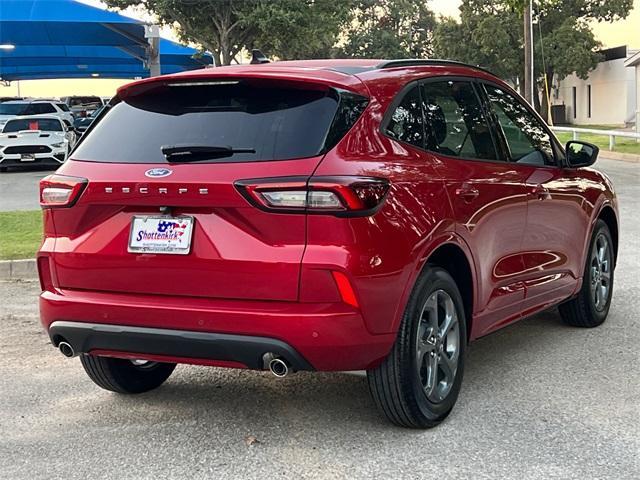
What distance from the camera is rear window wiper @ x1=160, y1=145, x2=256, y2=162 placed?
12.7ft

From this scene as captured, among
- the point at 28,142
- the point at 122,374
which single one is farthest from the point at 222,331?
the point at 28,142

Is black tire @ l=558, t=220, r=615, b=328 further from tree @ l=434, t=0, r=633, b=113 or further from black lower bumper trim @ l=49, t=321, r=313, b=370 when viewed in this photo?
tree @ l=434, t=0, r=633, b=113

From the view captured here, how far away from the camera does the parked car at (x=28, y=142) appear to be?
2247cm

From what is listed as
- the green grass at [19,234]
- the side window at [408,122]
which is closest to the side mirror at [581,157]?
the side window at [408,122]

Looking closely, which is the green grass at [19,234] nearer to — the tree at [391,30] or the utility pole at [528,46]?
the utility pole at [528,46]

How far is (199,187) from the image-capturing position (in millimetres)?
3762

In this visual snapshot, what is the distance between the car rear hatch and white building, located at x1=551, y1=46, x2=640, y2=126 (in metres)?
47.9

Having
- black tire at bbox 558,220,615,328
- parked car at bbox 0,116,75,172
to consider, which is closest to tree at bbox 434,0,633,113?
parked car at bbox 0,116,75,172

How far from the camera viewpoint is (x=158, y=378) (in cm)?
509

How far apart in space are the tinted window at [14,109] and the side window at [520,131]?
24.7 meters

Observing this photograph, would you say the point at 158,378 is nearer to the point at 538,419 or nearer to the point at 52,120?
the point at 538,419

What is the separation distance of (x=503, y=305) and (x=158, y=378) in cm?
208

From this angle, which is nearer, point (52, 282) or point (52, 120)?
point (52, 282)

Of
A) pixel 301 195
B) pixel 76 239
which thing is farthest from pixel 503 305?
pixel 76 239
